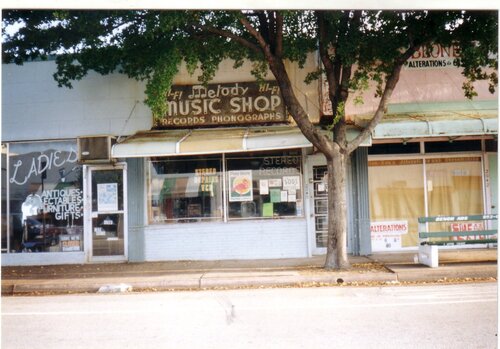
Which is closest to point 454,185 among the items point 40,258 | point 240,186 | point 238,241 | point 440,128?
point 440,128

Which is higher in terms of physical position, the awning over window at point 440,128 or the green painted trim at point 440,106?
the green painted trim at point 440,106

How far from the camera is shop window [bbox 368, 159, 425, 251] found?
1277 centimetres

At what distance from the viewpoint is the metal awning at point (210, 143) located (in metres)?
10.8

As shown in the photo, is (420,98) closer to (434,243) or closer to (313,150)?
(313,150)

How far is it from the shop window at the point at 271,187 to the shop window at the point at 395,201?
76.1 inches

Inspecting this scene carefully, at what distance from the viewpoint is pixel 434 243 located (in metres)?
10.1

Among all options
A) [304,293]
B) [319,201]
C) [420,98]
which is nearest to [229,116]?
[319,201]

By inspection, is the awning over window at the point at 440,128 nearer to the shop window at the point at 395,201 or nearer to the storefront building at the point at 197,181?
the storefront building at the point at 197,181

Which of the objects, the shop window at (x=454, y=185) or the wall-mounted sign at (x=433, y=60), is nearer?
the wall-mounted sign at (x=433, y=60)

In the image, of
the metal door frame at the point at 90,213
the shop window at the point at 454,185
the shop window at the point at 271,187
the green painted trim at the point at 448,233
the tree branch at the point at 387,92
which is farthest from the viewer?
the shop window at the point at 454,185

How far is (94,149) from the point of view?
12.0m

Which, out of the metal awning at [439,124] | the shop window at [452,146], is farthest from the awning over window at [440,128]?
the shop window at [452,146]

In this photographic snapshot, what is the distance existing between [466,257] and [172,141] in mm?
6731

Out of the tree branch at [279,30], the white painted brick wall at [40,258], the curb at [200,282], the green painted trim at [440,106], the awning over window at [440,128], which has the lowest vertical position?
the curb at [200,282]
